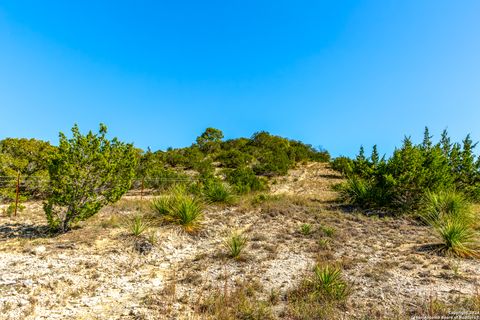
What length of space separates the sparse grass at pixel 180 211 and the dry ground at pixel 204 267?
1.19 ft

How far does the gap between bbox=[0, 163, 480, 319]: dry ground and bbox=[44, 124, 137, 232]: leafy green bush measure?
0.69m

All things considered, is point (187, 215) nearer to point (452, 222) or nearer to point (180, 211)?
point (180, 211)

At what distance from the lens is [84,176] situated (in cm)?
854

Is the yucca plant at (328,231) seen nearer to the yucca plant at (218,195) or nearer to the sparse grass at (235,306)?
the sparse grass at (235,306)

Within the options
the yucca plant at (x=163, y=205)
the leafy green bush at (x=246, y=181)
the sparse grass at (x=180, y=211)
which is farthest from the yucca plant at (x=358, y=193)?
the yucca plant at (x=163, y=205)

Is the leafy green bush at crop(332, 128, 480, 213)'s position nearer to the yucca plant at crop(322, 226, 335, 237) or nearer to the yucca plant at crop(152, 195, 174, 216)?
the yucca plant at crop(322, 226, 335, 237)

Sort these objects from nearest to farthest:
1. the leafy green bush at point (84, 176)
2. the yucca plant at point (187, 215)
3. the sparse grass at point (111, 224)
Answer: the leafy green bush at point (84, 176), the sparse grass at point (111, 224), the yucca plant at point (187, 215)

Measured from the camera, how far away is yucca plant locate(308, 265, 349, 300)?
4.81 m

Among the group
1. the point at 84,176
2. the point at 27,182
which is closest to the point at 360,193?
the point at 84,176

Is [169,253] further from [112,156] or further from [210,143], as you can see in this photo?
[210,143]

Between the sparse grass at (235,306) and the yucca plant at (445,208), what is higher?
the yucca plant at (445,208)

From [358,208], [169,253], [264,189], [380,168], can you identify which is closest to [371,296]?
[169,253]

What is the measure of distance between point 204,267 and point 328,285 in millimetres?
2741

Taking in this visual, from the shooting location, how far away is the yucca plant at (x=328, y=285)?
4.81 metres
